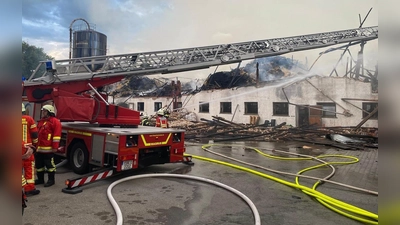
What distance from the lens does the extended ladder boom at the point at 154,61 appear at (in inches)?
248

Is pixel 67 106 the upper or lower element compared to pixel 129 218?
upper

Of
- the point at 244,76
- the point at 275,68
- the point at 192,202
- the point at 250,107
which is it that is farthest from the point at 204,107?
the point at 192,202

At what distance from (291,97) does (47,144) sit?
40.3ft

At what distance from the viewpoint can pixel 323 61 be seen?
14.2 metres

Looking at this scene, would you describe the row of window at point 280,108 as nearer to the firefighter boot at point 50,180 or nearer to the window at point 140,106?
the window at point 140,106

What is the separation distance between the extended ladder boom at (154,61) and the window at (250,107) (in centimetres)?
403

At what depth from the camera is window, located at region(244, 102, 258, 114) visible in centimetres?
1509

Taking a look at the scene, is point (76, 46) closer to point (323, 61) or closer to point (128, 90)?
point (128, 90)

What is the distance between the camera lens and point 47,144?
480cm

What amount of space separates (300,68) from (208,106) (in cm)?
570

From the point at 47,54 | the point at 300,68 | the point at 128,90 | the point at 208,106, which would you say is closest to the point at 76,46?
the point at 47,54

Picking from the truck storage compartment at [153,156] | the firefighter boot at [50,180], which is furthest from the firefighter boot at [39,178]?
the truck storage compartment at [153,156]

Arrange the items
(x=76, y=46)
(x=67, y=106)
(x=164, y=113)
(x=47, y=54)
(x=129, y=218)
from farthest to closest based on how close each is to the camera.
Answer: (x=76, y=46), (x=47, y=54), (x=164, y=113), (x=67, y=106), (x=129, y=218)
